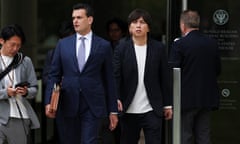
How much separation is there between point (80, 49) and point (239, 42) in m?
2.72

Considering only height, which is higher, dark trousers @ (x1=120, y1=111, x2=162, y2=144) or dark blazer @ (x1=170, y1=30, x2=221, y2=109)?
dark blazer @ (x1=170, y1=30, x2=221, y2=109)

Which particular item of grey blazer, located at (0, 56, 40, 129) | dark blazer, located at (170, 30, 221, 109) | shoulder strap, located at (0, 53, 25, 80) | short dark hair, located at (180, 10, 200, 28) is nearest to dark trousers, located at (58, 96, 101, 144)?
grey blazer, located at (0, 56, 40, 129)

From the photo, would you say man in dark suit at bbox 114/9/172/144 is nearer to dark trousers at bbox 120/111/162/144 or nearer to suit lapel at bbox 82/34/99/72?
dark trousers at bbox 120/111/162/144

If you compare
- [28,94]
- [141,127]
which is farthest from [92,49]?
[141,127]

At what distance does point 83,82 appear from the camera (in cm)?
655

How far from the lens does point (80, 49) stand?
667 cm

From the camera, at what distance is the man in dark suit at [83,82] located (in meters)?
6.56

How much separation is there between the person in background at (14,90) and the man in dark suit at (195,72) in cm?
185

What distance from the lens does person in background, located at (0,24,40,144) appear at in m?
6.55

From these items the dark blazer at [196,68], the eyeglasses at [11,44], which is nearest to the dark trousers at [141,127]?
the dark blazer at [196,68]

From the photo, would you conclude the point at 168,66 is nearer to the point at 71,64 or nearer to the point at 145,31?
the point at 145,31

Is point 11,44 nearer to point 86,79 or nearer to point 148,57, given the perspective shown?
point 86,79

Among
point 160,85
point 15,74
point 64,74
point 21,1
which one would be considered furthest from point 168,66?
point 21,1

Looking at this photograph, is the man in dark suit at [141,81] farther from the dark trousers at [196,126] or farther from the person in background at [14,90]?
the person in background at [14,90]
